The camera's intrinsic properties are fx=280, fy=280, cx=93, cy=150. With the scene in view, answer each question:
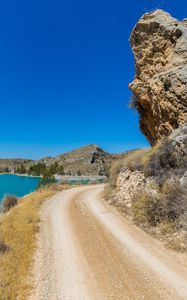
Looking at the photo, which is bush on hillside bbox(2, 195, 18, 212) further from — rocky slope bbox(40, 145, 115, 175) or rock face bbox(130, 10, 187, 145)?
rocky slope bbox(40, 145, 115, 175)

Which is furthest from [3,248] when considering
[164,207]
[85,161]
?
[85,161]

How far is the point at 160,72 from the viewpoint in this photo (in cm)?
2114

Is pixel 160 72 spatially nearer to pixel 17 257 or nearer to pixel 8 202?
pixel 8 202

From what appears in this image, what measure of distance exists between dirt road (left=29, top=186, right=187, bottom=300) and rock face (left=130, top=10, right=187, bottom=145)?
9.20 m

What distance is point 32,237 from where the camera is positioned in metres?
Result: 11.0

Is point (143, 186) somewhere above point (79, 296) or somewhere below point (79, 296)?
above

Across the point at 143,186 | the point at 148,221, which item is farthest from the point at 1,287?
the point at 143,186

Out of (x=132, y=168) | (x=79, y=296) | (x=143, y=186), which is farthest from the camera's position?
(x=132, y=168)

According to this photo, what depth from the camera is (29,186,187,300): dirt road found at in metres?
6.34

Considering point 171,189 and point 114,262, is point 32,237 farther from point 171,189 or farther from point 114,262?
point 171,189

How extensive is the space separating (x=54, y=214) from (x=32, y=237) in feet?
17.8

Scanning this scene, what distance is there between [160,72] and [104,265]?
1670 centimetres

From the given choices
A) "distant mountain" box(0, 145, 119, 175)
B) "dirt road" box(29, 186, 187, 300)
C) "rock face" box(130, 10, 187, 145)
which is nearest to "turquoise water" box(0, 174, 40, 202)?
"rock face" box(130, 10, 187, 145)

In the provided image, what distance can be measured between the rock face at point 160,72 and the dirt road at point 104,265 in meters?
9.20
